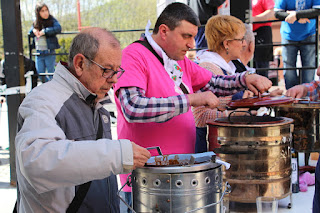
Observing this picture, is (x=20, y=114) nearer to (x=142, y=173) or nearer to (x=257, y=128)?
(x=142, y=173)

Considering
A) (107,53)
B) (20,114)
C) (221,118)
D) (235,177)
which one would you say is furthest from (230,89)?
(20,114)

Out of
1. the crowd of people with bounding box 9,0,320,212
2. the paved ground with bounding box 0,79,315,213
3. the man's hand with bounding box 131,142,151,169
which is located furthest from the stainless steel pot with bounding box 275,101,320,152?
the man's hand with bounding box 131,142,151,169

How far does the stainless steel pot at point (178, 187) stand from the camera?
1882 millimetres

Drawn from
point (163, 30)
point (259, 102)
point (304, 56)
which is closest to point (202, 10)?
point (304, 56)

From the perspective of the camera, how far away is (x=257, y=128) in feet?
11.8

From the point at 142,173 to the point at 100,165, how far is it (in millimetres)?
341

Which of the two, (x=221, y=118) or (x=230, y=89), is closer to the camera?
(x=230, y=89)

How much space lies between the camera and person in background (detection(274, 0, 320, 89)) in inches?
263

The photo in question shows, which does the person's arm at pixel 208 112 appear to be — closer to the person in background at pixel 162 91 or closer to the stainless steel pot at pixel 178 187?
the person in background at pixel 162 91

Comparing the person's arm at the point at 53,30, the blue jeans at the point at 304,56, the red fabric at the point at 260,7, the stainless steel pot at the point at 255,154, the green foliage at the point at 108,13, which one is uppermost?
the green foliage at the point at 108,13

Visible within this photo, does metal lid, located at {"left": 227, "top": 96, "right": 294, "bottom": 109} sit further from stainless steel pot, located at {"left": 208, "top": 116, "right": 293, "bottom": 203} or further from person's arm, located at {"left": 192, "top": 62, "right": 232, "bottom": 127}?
person's arm, located at {"left": 192, "top": 62, "right": 232, "bottom": 127}

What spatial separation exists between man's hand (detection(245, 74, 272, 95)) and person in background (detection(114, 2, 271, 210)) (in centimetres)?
62

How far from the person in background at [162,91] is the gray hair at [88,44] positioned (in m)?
0.68

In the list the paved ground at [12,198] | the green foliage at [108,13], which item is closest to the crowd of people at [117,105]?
the paved ground at [12,198]
